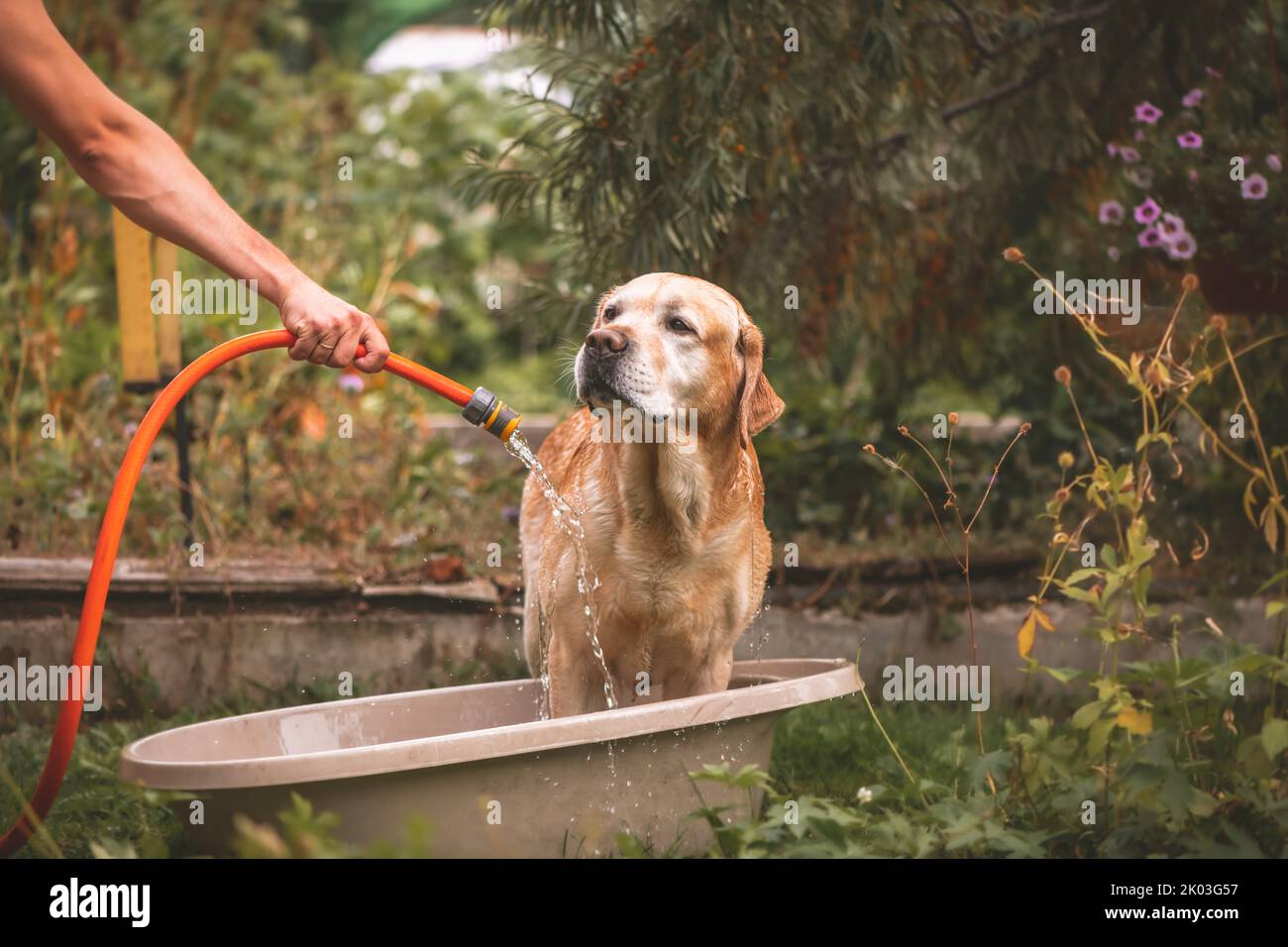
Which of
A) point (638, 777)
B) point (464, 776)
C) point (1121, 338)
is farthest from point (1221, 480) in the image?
point (464, 776)

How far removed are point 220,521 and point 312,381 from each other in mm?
1276

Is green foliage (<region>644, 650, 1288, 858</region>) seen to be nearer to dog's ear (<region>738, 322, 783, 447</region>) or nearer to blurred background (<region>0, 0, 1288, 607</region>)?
dog's ear (<region>738, 322, 783, 447</region>)

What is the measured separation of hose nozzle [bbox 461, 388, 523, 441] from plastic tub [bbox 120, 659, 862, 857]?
73 cm

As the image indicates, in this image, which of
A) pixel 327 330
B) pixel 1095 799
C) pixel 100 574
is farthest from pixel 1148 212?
pixel 100 574

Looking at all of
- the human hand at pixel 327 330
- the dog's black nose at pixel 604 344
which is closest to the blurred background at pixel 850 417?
the dog's black nose at pixel 604 344

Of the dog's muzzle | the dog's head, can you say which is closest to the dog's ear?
the dog's head

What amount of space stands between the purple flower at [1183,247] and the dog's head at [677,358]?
156 cm

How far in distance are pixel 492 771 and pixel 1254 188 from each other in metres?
3.02

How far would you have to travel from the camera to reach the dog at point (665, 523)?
3.37m

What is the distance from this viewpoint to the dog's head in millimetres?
3197

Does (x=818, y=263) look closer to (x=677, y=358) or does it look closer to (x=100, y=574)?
(x=677, y=358)

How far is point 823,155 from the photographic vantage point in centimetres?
462

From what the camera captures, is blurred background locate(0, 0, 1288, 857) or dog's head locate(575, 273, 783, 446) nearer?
dog's head locate(575, 273, 783, 446)

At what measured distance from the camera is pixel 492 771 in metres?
2.66
